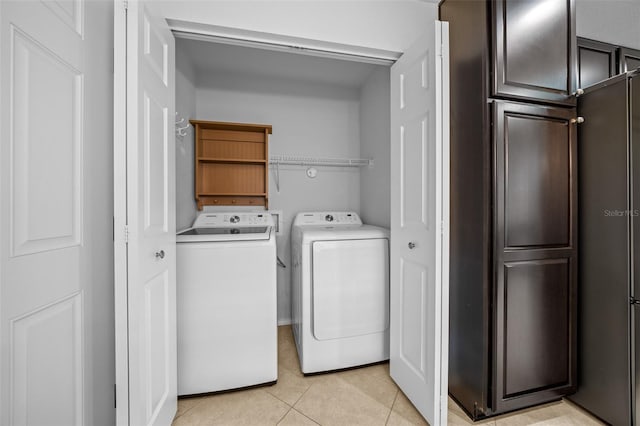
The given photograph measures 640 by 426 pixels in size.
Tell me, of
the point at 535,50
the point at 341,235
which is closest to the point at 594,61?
the point at 535,50

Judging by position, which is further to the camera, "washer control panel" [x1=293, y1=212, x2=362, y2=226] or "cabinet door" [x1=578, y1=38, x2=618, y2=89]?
"washer control panel" [x1=293, y1=212, x2=362, y2=226]

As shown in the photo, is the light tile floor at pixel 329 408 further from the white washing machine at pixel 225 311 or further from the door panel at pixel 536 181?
the door panel at pixel 536 181

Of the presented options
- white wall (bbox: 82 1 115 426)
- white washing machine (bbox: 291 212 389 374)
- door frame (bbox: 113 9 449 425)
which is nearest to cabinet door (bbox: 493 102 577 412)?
door frame (bbox: 113 9 449 425)

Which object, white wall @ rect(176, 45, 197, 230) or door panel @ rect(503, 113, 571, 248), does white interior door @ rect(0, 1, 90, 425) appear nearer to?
white wall @ rect(176, 45, 197, 230)

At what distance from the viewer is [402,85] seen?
1.62m

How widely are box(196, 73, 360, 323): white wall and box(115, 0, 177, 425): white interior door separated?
124 centimetres

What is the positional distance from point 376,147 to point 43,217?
221cm

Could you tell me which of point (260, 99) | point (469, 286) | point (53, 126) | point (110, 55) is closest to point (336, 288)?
point (469, 286)

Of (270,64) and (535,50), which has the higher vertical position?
(270,64)

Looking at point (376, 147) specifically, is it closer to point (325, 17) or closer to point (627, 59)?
point (325, 17)

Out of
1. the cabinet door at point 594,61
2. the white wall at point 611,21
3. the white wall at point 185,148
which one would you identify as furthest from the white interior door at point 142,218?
the white wall at point 611,21

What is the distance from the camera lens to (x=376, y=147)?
95.1 inches

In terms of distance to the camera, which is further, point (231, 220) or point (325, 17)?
point (231, 220)

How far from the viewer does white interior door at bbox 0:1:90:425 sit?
0.69 meters
